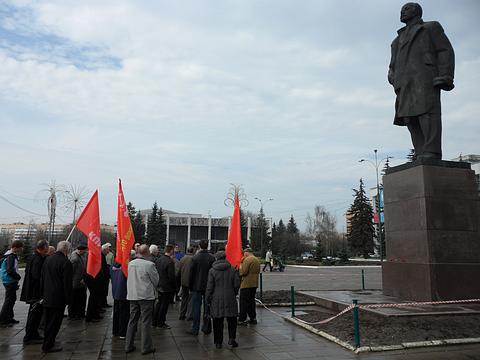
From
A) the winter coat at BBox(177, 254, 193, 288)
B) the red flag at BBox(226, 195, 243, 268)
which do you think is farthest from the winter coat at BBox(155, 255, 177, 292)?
the red flag at BBox(226, 195, 243, 268)

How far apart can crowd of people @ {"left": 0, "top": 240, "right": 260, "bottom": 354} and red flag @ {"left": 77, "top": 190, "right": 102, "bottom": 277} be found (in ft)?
1.48

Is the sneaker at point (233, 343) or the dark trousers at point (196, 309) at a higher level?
the dark trousers at point (196, 309)

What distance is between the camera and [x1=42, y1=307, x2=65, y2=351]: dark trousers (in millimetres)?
7379

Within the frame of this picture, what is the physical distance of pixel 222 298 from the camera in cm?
774

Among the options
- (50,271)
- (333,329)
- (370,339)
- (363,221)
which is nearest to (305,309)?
(333,329)

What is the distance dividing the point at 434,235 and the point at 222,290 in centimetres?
582

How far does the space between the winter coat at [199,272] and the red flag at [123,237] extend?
156cm

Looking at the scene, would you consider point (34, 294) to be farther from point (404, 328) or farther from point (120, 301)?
point (404, 328)

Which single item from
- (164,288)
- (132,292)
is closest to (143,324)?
(132,292)

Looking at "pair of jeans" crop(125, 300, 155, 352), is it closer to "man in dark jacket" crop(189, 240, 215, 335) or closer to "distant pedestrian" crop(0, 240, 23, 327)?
"man in dark jacket" crop(189, 240, 215, 335)

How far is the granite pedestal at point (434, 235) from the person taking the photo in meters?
9.98

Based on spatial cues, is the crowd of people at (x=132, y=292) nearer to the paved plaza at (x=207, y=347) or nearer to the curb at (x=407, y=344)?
the paved plaza at (x=207, y=347)

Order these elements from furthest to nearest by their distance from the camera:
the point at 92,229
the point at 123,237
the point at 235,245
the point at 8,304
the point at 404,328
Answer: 1. the point at 8,304
2. the point at 235,245
3. the point at 92,229
4. the point at 123,237
5. the point at 404,328

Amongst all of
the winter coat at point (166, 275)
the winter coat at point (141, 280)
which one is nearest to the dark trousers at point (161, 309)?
the winter coat at point (166, 275)
